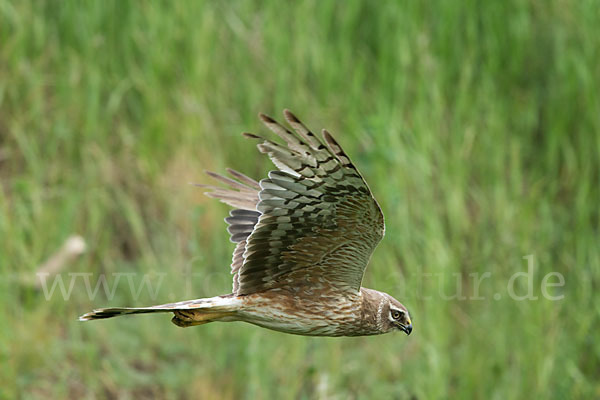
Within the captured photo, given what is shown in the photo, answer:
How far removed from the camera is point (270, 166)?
24.3 ft

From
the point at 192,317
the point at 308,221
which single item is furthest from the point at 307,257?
the point at 192,317

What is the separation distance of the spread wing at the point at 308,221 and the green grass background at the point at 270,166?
2.29 metres

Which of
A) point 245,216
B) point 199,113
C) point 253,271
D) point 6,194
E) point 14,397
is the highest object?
point 199,113

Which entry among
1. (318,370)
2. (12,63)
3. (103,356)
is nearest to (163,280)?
(103,356)

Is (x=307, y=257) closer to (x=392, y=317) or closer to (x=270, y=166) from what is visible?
(x=392, y=317)

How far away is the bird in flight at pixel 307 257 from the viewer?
384 cm

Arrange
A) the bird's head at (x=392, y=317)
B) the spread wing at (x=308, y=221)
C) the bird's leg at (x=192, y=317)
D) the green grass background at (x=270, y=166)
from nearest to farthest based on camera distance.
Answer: the spread wing at (x=308, y=221), the bird's leg at (x=192, y=317), the bird's head at (x=392, y=317), the green grass background at (x=270, y=166)

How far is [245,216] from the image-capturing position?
5.03 metres

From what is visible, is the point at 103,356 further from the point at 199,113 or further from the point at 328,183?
the point at 328,183

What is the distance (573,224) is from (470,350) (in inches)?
55.8

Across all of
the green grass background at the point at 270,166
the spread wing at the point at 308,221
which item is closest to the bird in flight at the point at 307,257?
the spread wing at the point at 308,221

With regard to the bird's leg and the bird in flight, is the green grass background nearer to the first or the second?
the bird in flight

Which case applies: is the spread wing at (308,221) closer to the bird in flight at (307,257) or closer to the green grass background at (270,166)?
the bird in flight at (307,257)

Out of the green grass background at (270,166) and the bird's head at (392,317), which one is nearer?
the bird's head at (392,317)
